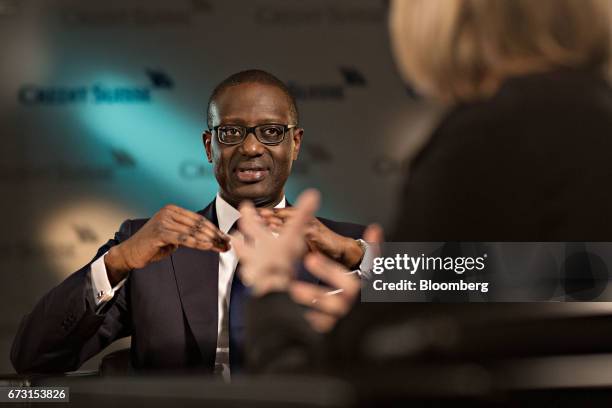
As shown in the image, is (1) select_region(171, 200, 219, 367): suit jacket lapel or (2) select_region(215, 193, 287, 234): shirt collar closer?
(1) select_region(171, 200, 219, 367): suit jacket lapel

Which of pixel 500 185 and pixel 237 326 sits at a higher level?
pixel 237 326

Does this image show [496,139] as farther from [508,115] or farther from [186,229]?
[186,229]

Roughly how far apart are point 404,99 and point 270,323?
6.36 feet

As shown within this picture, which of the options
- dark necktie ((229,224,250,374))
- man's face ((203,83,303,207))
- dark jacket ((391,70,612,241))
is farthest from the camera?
man's face ((203,83,303,207))

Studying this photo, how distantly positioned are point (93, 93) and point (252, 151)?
1106 mm

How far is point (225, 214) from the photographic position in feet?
7.11

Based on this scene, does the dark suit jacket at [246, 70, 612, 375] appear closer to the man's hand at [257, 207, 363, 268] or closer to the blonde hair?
the blonde hair

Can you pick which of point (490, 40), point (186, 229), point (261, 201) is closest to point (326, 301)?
point (490, 40)

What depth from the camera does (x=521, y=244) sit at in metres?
1.22

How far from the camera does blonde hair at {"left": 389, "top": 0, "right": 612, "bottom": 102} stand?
3.35 feet

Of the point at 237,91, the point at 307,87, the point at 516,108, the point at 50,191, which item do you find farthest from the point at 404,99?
the point at 516,108

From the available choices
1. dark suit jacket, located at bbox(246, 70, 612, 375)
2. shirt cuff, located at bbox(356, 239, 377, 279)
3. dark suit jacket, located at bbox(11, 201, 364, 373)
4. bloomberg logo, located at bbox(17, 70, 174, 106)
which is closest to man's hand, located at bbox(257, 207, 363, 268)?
shirt cuff, located at bbox(356, 239, 377, 279)

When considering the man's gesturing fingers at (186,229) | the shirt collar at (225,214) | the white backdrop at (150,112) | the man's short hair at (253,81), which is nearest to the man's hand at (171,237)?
the man's gesturing fingers at (186,229)

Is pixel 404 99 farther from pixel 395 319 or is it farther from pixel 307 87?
pixel 395 319
